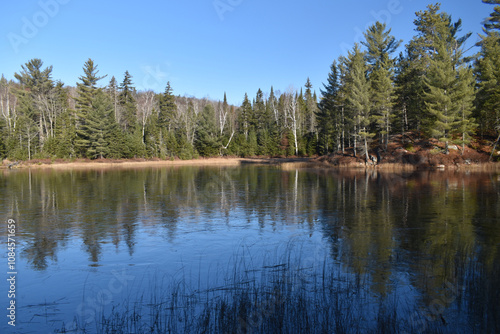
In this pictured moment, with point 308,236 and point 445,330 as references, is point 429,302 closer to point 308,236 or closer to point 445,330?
point 445,330

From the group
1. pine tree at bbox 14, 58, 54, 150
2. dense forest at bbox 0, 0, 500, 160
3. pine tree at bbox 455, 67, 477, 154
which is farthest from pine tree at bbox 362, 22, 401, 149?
pine tree at bbox 14, 58, 54, 150

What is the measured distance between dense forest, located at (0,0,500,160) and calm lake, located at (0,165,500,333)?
29345 millimetres

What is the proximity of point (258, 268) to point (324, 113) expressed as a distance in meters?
56.0

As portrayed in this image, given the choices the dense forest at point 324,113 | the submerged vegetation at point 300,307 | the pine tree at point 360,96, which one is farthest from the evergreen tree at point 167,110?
the submerged vegetation at point 300,307

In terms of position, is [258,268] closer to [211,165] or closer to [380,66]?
[380,66]

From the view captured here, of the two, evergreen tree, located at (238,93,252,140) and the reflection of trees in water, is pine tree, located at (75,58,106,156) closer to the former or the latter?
evergreen tree, located at (238,93,252,140)

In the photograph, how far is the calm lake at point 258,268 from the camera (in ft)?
20.8

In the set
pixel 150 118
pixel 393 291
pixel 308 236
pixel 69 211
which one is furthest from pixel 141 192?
pixel 150 118

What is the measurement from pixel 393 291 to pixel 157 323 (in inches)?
184

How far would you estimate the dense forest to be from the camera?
4366 cm

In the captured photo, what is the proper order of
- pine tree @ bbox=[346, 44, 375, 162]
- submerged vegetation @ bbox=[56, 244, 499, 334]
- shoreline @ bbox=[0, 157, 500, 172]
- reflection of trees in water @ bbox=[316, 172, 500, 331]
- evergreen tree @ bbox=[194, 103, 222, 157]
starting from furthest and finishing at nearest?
evergreen tree @ bbox=[194, 103, 222, 157] < pine tree @ bbox=[346, 44, 375, 162] < shoreline @ bbox=[0, 157, 500, 172] < reflection of trees in water @ bbox=[316, 172, 500, 331] < submerged vegetation @ bbox=[56, 244, 499, 334]

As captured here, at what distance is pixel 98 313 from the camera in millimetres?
6828

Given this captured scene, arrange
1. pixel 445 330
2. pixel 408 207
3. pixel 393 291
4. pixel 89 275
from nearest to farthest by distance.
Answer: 1. pixel 445 330
2. pixel 393 291
3. pixel 89 275
4. pixel 408 207

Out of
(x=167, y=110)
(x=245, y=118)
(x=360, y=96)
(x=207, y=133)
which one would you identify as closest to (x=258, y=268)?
(x=360, y=96)
